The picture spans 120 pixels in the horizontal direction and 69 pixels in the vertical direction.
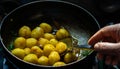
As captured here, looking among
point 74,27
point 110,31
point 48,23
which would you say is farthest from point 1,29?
point 110,31

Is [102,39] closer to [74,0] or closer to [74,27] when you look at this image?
[74,27]

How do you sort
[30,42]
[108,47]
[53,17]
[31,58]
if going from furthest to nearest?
1. [53,17]
2. [30,42]
3. [31,58]
4. [108,47]

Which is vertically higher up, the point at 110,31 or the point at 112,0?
the point at 112,0

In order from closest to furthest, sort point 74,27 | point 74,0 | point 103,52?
point 103,52 → point 74,27 → point 74,0

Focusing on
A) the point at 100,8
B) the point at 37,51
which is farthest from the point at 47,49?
the point at 100,8

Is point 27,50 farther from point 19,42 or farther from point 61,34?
point 61,34

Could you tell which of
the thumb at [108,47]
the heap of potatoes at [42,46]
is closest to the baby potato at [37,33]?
the heap of potatoes at [42,46]
